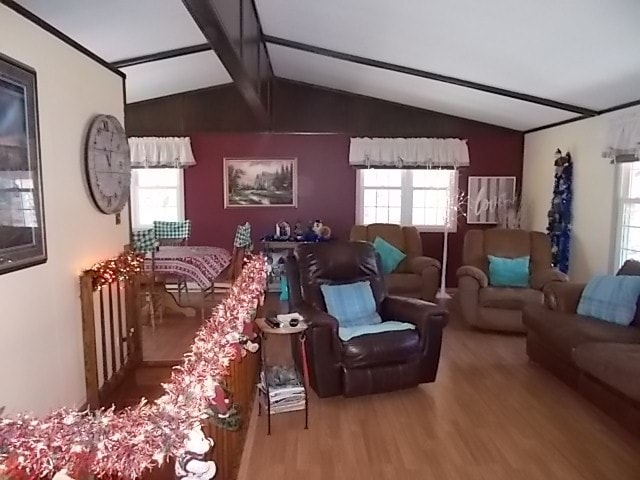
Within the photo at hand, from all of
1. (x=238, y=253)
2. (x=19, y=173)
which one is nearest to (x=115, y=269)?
(x=19, y=173)

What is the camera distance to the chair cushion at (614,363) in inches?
115

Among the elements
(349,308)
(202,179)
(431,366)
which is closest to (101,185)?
(349,308)

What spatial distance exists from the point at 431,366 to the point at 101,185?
2.70m

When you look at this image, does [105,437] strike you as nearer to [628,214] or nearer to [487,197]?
[628,214]

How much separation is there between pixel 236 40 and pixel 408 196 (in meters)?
4.44

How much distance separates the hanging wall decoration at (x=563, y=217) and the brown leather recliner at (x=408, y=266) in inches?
51.7

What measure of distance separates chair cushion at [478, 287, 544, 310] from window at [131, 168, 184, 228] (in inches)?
166

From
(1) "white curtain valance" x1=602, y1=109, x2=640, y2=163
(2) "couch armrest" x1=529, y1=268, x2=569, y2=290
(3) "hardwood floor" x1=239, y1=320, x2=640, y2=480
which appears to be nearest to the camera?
(3) "hardwood floor" x1=239, y1=320, x2=640, y2=480

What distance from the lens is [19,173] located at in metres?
2.58

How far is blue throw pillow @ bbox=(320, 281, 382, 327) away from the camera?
153 inches

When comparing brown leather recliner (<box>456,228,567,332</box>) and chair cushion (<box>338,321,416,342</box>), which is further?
brown leather recliner (<box>456,228,567,332</box>)

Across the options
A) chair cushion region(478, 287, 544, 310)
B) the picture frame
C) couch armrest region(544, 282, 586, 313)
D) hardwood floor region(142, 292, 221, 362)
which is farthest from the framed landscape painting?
couch armrest region(544, 282, 586, 313)

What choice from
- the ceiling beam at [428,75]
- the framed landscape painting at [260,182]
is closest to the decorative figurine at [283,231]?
the framed landscape painting at [260,182]

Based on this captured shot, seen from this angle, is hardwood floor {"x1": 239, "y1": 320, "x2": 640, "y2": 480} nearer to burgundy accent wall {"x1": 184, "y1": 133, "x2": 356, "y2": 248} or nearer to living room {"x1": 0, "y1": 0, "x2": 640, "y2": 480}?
living room {"x1": 0, "y1": 0, "x2": 640, "y2": 480}
